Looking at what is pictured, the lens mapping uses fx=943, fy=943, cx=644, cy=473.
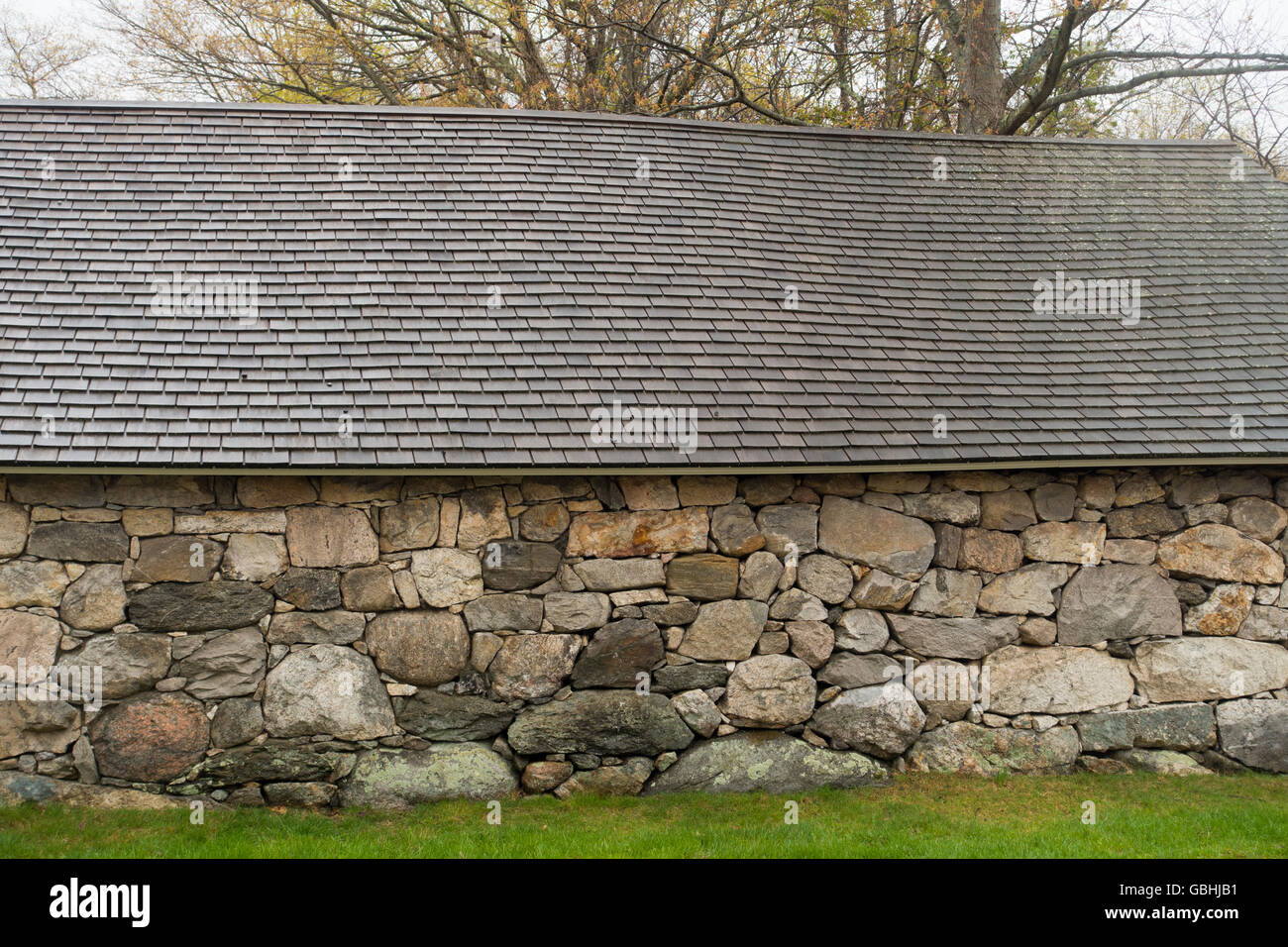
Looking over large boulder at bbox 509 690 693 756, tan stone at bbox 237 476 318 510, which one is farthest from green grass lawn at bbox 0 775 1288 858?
tan stone at bbox 237 476 318 510

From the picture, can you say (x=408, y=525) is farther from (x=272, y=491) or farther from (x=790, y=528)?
(x=790, y=528)

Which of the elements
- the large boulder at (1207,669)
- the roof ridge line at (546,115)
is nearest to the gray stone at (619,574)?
the large boulder at (1207,669)

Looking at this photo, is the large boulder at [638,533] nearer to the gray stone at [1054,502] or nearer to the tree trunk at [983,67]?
the gray stone at [1054,502]

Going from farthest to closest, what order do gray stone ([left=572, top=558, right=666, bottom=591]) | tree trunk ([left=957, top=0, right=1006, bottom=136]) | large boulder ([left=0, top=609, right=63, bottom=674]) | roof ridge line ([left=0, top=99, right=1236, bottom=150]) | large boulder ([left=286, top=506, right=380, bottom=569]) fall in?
1. tree trunk ([left=957, top=0, right=1006, bottom=136])
2. roof ridge line ([left=0, top=99, right=1236, bottom=150])
3. gray stone ([left=572, top=558, right=666, bottom=591])
4. large boulder ([left=286, top=506, right=380, bottom=569])
5. large boulder ([left=0, top=609, right=63, bottom=674])

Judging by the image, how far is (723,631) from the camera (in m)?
6.32

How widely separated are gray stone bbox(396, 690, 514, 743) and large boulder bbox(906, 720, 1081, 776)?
2.86 metres

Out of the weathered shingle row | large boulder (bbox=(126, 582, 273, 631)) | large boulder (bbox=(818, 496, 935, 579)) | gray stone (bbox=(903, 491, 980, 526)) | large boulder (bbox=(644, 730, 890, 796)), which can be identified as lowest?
large boulder (bbox=(644, 730, 890, 796))

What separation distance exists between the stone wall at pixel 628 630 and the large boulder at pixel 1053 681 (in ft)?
0.05

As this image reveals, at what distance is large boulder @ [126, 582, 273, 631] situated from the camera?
230 inches

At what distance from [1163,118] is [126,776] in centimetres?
2350

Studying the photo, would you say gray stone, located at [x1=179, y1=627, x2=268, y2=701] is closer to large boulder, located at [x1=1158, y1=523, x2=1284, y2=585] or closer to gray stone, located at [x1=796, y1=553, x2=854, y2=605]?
gray stone, located at [x1=796, y1=553, x2=854, y2=605]

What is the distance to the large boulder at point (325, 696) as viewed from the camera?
19.4 feet

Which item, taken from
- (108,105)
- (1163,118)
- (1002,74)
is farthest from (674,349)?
(1163,118)

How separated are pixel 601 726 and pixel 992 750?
275 cm
